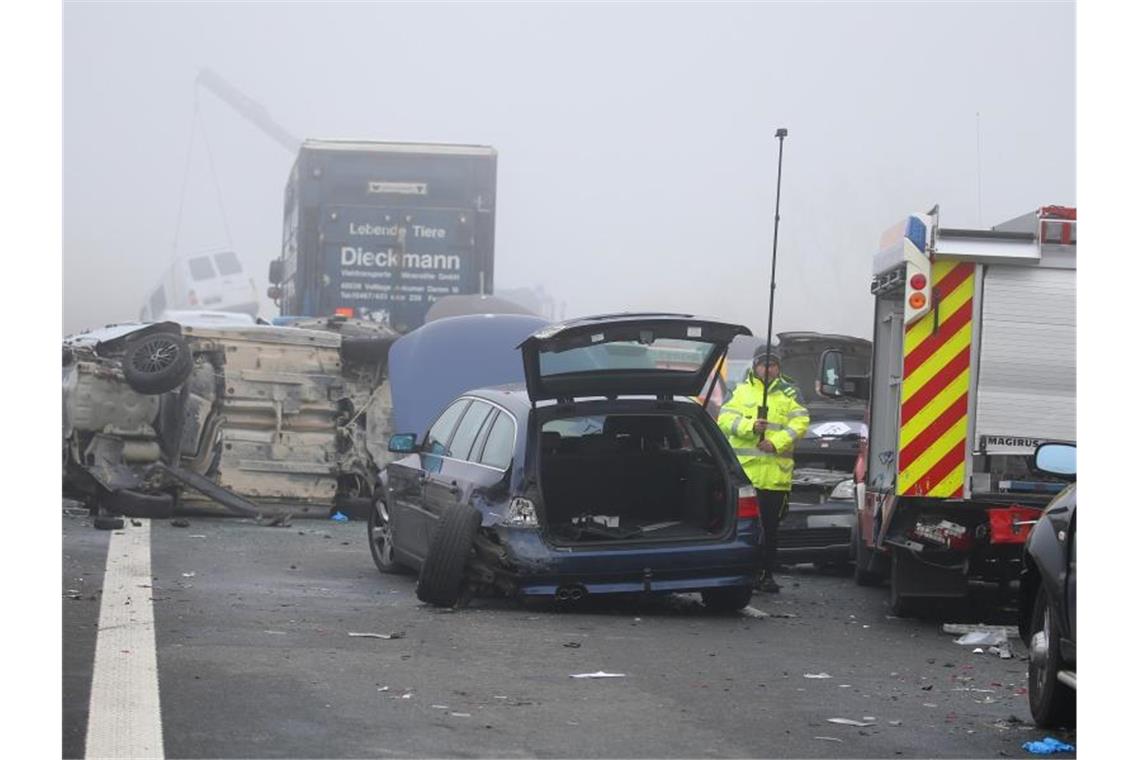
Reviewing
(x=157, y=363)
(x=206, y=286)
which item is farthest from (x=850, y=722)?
(x=206, y=286)

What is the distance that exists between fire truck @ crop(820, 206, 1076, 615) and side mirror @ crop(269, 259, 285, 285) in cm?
2011

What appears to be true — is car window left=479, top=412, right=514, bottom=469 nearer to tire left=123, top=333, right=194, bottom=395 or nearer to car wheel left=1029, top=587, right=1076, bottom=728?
car wheel left=1029, top=587, right=1076, bottom=728

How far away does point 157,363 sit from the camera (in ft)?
56.4

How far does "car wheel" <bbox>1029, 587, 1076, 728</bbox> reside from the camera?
725 cm

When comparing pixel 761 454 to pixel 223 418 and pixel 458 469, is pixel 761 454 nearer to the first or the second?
pixel 458 469

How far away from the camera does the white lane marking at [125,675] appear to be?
21.4ft

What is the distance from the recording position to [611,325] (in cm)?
1092

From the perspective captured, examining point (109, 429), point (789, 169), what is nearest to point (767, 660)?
point (109, 429)

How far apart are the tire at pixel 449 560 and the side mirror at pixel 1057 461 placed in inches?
166

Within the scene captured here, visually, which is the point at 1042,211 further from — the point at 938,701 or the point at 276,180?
the point at 276,180

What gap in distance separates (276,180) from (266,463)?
2192 cm

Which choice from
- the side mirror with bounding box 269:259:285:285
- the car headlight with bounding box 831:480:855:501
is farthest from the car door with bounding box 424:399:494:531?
the side mirror with bounding box 269:259:285:285

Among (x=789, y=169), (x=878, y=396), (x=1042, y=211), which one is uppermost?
(x=789, y=169)

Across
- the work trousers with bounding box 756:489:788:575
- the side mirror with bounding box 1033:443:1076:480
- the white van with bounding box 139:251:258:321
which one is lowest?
the work trousers with bounding box 756:489:788:575
